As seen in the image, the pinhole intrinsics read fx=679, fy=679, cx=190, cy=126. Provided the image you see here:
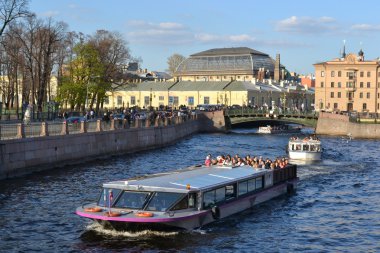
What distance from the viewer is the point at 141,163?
171 ft

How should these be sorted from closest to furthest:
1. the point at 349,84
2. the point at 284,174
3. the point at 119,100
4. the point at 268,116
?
the point at 284,174, the point at 268,116, the point at 349,84, the point at 119,100

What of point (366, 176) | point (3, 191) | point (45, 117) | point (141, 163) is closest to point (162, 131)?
point (45, 117)

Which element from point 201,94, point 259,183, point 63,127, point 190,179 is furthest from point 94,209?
point 201,94

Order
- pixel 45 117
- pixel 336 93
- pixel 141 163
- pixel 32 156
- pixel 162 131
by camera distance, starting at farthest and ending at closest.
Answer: pixel 336 93, pixel 162 131, pixel 45 117, pixel 141 163, pixel 32 156

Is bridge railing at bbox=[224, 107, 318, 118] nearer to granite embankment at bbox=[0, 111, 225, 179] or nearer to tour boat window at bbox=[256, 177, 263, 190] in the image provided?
granite embankment at bbox=[0, 111, 225, 179]

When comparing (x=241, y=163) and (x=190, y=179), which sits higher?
(x=190, y=179)

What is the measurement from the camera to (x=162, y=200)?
82.1 feet

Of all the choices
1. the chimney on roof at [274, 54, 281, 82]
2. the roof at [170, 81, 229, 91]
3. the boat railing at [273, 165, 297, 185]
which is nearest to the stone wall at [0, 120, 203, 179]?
the boat railing at [273, 165, 297, 185]

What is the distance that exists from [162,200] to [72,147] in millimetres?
23443

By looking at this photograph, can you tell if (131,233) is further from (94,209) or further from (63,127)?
(63,127)

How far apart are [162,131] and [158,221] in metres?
46.9

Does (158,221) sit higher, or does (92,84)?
(92,84)

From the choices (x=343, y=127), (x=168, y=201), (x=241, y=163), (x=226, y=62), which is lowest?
(x=168, y=201)

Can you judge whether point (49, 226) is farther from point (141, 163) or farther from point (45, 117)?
point (45, 117)
